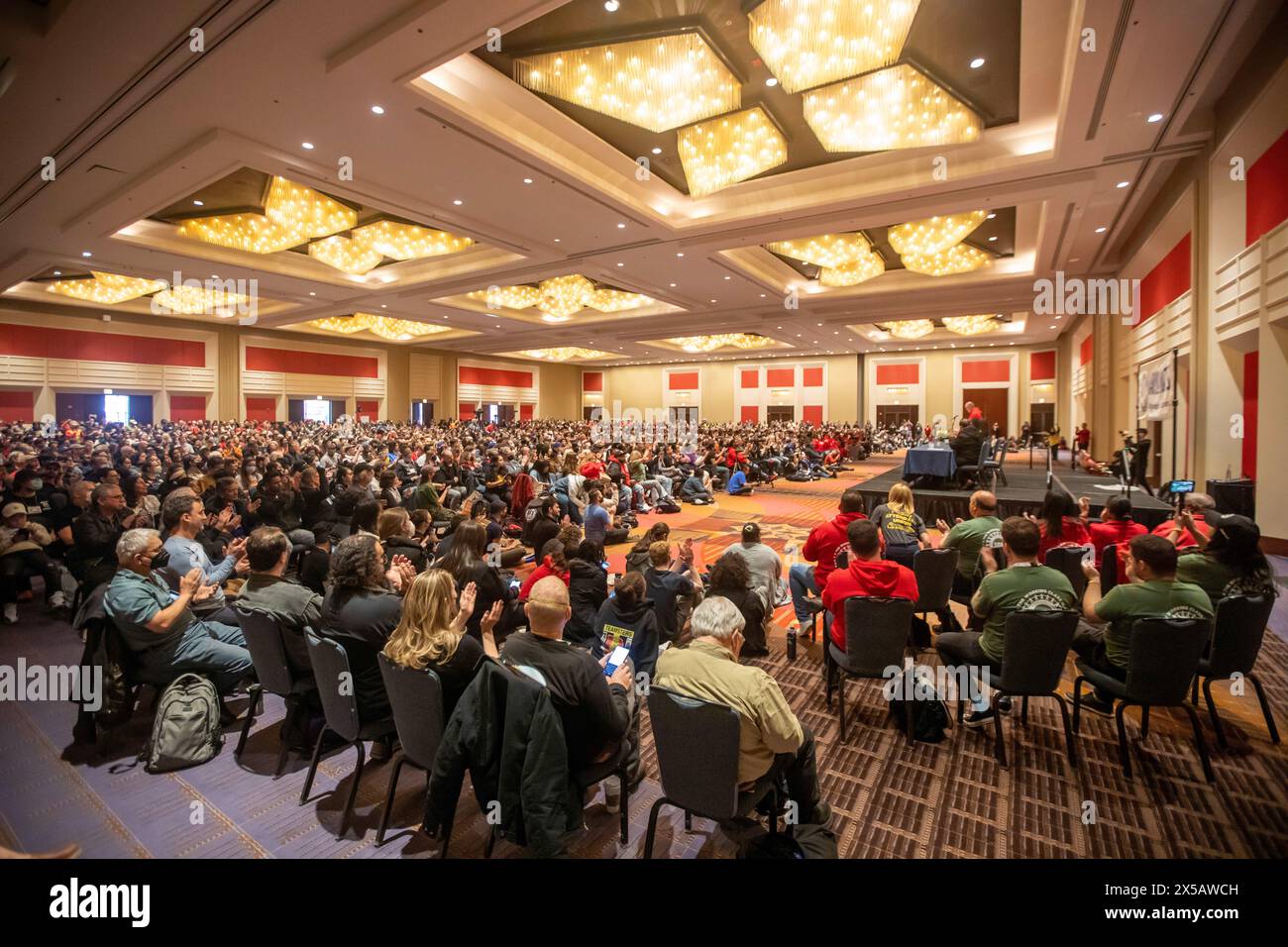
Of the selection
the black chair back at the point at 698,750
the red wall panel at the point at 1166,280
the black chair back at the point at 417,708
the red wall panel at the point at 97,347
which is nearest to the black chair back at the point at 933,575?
the black chair back at the point at 698,750

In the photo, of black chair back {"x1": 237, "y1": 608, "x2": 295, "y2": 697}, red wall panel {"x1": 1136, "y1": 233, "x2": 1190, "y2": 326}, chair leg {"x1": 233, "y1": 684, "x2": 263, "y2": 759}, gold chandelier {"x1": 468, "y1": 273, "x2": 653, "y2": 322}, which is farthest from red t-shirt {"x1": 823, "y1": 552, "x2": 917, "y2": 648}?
gold chandelier {"x1": 468, "y1": 273, "x2": 653, "y2": 322}

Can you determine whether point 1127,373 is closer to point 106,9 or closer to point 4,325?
point 106,9

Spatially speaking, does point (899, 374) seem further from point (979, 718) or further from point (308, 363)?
point (979, 718)

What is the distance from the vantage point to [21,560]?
190 inches

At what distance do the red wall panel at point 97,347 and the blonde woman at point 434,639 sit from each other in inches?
823

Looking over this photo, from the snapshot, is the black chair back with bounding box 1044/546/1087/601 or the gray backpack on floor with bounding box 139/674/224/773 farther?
the black chair back with bounding box 1044/546/1087/601

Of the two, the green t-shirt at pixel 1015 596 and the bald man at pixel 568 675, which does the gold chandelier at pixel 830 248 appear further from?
the bald man at pixel 568 675

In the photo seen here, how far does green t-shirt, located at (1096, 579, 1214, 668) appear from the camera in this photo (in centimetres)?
254

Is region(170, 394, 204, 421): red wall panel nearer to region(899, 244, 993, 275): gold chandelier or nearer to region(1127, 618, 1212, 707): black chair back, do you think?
region(899, 244, 993, 275): gold chandelier

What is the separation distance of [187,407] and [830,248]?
2036 centimetres

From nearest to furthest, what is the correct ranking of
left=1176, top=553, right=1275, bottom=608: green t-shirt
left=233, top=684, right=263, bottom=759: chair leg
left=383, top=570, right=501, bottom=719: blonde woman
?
left=383, top=570, right=501, bottom=719: blonde woman < left=233, top=684, right=263, bottom=759: chair leg < left=1176, top=553, right=1275, bottom=608: green t-shirt

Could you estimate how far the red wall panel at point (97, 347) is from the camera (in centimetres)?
1541

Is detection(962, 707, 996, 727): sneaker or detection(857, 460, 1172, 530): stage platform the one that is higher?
detection(857, 460, 1172, 530): stage platform

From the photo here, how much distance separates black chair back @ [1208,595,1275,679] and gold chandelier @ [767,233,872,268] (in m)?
8.74
